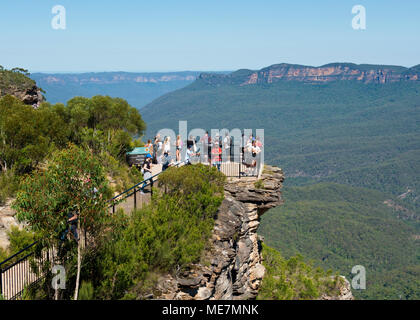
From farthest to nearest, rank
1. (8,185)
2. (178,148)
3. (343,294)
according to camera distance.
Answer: (343,294) < (178,148) < (8,185)

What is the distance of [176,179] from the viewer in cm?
1496

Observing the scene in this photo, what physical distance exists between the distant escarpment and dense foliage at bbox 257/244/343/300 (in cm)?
1560

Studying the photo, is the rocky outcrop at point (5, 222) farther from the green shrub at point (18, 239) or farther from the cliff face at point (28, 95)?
the cliff face at point (28, 95)

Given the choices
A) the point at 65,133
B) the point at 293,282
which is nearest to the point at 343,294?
the point at 293,282

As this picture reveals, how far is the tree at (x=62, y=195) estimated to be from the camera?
8312 millimetres

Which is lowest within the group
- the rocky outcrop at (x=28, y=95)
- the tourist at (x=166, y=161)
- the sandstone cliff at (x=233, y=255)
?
the sandstone cliff at (x=233, y=255)

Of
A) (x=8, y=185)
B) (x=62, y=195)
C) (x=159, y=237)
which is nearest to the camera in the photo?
(x=62, y=195)

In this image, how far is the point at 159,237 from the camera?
39.7 ft

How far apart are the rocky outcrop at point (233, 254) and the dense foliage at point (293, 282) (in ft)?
4.35

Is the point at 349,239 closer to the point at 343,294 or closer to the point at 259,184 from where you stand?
the point at 343,294

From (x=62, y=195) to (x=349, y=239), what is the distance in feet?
377
